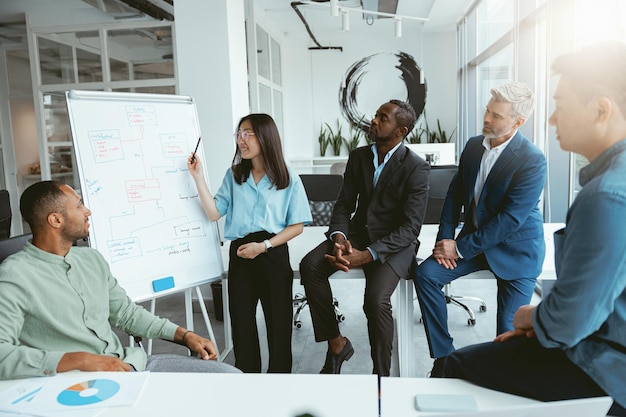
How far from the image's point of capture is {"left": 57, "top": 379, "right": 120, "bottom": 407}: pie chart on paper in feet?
3.66

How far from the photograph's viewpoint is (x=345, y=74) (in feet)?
29.9

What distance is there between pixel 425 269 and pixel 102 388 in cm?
174

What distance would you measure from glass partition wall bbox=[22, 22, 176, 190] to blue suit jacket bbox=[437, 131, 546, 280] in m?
5.37

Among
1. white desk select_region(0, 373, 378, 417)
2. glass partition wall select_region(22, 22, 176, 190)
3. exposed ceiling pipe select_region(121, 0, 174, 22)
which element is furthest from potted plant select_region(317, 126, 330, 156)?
white desk select_region(0, 373, 378, 417)

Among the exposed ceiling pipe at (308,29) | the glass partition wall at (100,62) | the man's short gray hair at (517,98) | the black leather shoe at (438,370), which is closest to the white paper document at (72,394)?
the black leather shoe at (438,370)

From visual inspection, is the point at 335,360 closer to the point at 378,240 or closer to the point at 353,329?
the point at 378,240

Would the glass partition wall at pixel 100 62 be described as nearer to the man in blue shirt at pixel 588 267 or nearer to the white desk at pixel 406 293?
the white desk at pixel 406 293

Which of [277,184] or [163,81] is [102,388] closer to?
[277,184]

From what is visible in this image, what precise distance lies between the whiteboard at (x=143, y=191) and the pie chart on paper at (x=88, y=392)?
1355mm

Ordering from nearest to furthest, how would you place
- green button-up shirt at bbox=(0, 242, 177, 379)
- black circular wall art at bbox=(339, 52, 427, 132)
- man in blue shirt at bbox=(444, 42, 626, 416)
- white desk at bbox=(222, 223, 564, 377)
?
man in blue shirt at bbox=(444, 42, 626, 416)
green button-up shirt at bbox=(0, 242, 177, 379)
white desk at bbox=(222, 223, 564, 377)
black circular wall art at bbox=(339, 52, 427, 132)

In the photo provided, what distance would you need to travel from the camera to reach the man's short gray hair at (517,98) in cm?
242

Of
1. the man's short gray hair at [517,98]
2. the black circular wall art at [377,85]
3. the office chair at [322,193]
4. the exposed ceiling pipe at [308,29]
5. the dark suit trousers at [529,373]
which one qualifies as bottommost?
the dark suit trousers at [529,373]

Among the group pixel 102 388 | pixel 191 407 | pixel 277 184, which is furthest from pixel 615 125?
pixel 277 184

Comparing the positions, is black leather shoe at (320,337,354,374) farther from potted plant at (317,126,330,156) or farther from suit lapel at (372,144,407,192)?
potted plant at (317,126,330,156)
